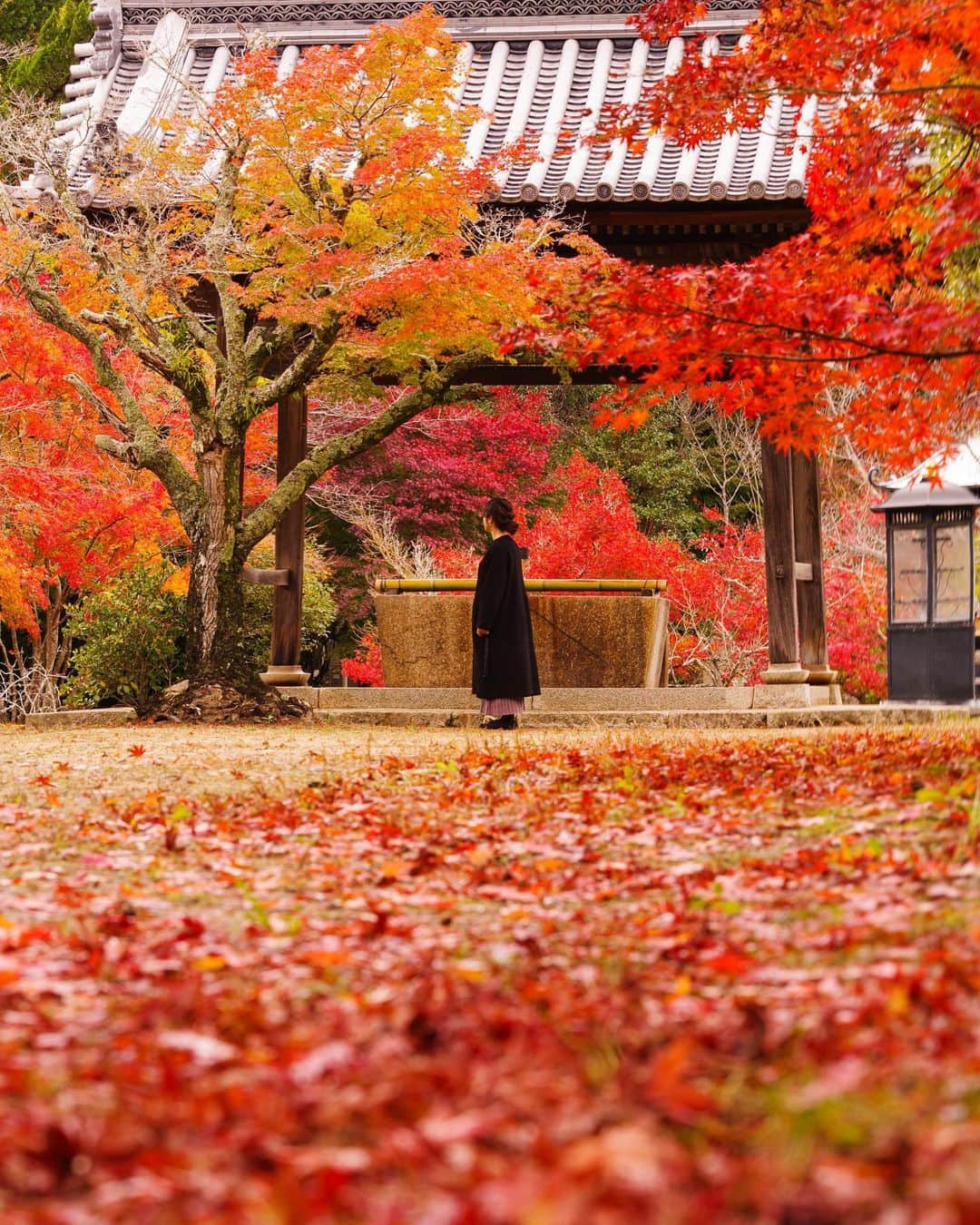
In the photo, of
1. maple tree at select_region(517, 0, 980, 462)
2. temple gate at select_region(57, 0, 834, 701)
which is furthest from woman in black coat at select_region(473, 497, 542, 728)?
maple tree at select_region(517, 0, 980, 462)

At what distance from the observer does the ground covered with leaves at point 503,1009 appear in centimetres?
192

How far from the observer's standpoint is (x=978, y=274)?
7.73 meters

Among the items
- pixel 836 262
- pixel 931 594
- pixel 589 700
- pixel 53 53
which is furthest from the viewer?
pixel 53 53

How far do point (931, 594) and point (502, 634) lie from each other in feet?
11.1

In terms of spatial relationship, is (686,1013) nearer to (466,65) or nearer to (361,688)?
(361,688)

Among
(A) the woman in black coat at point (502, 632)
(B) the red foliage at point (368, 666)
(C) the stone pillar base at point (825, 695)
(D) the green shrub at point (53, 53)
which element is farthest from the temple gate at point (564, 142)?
(D) the green shrub at point (53, 53)

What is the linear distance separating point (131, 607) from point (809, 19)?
25.7 ft

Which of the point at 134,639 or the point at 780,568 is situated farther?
the point at 134,639

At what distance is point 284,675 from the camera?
12820 mm

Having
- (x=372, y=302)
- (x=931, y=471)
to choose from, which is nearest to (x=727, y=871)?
(x=931, y=471)

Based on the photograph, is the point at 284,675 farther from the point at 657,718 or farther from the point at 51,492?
the point at 657,718

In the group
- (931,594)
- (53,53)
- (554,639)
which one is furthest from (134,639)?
(53,53)

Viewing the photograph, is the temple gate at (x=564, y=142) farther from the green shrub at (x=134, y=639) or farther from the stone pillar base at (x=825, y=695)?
the green shrub at (x=134, y=639)

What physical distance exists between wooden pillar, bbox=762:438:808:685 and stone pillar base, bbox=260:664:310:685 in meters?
4.09
